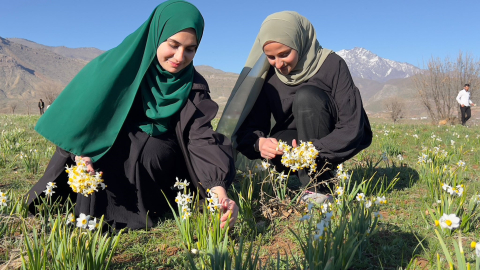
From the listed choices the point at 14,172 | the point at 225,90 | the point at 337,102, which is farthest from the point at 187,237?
the point at 225,90

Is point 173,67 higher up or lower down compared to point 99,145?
higher up

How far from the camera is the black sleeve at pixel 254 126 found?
332 centimetres

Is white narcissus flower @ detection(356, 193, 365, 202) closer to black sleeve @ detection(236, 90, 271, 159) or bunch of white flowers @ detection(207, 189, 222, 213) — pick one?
bunch of white flowers @ detection(207, 189, 222, 213)

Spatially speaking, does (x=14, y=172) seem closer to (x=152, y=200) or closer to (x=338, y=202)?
(x=152, y=200)

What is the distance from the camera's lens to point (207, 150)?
254 cm

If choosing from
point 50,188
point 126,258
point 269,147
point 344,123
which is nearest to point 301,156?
point 269,147

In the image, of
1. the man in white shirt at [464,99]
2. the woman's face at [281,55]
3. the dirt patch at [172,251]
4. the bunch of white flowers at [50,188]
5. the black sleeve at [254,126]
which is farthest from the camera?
the man in white shirt at [464,99]

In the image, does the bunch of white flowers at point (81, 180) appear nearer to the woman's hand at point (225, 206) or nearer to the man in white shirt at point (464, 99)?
the woman's hand at point (225, 206)

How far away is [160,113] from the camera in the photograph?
267 cm

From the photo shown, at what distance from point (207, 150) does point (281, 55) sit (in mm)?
1028

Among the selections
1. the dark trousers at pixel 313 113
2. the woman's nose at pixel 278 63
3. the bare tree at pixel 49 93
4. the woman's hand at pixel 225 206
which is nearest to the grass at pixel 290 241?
the woman's hand at pixel 225 206

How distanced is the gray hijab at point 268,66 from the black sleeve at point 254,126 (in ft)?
0.28

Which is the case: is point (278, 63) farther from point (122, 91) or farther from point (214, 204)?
point (214, 204)

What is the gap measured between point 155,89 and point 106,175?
2.33 feet
